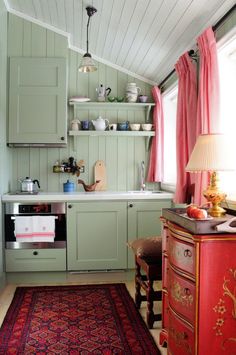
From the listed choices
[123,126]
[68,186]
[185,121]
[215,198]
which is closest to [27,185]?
[68,186]

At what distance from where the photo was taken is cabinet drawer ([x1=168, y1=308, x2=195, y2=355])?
1.76 metres

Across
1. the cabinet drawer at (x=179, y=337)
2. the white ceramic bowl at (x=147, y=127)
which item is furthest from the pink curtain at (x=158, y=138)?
the cabinet drawer at (x=179, y=337)

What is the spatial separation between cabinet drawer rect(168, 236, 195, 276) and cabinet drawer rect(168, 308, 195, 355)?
0.28 meters

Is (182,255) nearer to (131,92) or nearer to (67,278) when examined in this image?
(67,278)

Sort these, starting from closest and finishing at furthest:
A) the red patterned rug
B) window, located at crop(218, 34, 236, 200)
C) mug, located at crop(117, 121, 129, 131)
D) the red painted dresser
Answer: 1. the red painted dresser
2. the red patterned rug
3. window, located at crop(218, 34, 236, 200)
4. mug, located at crop(117, 121, 129, 131)

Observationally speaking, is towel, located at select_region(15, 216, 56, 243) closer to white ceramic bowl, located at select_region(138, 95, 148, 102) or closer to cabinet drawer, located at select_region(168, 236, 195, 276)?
white ceramic bowl, located at select_region(138, 95, 148, 102)

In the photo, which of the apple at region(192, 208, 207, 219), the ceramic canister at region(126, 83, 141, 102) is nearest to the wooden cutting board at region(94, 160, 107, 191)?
the ceramic canister at region(126, 83, 141, 102)

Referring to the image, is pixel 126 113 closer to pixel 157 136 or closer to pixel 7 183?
pixel 157 136

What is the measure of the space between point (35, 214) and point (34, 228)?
0.44 feet

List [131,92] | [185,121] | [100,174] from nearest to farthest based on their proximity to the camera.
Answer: [185,121] < [131,92] < [100,174]

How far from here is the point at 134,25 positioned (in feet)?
10.1

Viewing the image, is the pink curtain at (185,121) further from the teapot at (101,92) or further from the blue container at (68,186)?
the blue container at (68,186)

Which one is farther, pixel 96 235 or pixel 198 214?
pixel 96 235

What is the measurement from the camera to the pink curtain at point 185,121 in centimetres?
282
